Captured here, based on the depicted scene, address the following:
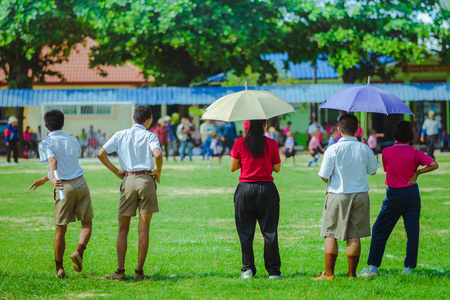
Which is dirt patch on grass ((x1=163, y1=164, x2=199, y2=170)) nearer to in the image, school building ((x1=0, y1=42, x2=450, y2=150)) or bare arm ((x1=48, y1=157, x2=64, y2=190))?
school building ((x1=0, y1=42, x2=450, y2=150))

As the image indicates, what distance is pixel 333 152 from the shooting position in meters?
6.70

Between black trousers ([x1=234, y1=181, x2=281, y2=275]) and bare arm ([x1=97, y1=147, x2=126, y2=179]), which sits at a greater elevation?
bare arm ([x1=97, y1=147, x2=126, y2=179])

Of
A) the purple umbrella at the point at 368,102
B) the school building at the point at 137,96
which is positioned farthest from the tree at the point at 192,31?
the purple umbrella at the point at 368,102

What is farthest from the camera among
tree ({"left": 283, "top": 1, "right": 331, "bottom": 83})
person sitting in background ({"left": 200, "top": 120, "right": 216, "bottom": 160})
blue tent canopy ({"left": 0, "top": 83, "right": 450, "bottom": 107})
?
tree ({"left": 283, "top": 1, "right": 331, "bottom": 83})

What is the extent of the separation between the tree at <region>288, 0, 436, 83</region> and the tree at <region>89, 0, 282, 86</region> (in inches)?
73.5

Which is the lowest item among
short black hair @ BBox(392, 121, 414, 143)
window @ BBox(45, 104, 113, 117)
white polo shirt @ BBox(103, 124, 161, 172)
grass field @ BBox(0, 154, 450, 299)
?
grass field @ BBox(0, 154, 450, 299)

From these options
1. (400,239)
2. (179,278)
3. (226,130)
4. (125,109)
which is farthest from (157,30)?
(179,278)

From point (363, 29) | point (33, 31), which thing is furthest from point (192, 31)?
point (363, 29)

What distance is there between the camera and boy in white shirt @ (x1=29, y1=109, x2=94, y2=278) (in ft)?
22.9

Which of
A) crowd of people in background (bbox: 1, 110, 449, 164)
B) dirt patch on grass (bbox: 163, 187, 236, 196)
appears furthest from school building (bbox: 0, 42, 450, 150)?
dirt patch on grass (bbox: 163, 187, 236, 196)

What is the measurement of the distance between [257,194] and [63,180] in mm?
1930

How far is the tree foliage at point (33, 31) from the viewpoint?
32.1 m

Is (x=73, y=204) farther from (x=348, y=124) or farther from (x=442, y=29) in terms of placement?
(x=442, y=29)

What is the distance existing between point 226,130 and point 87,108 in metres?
7.87
